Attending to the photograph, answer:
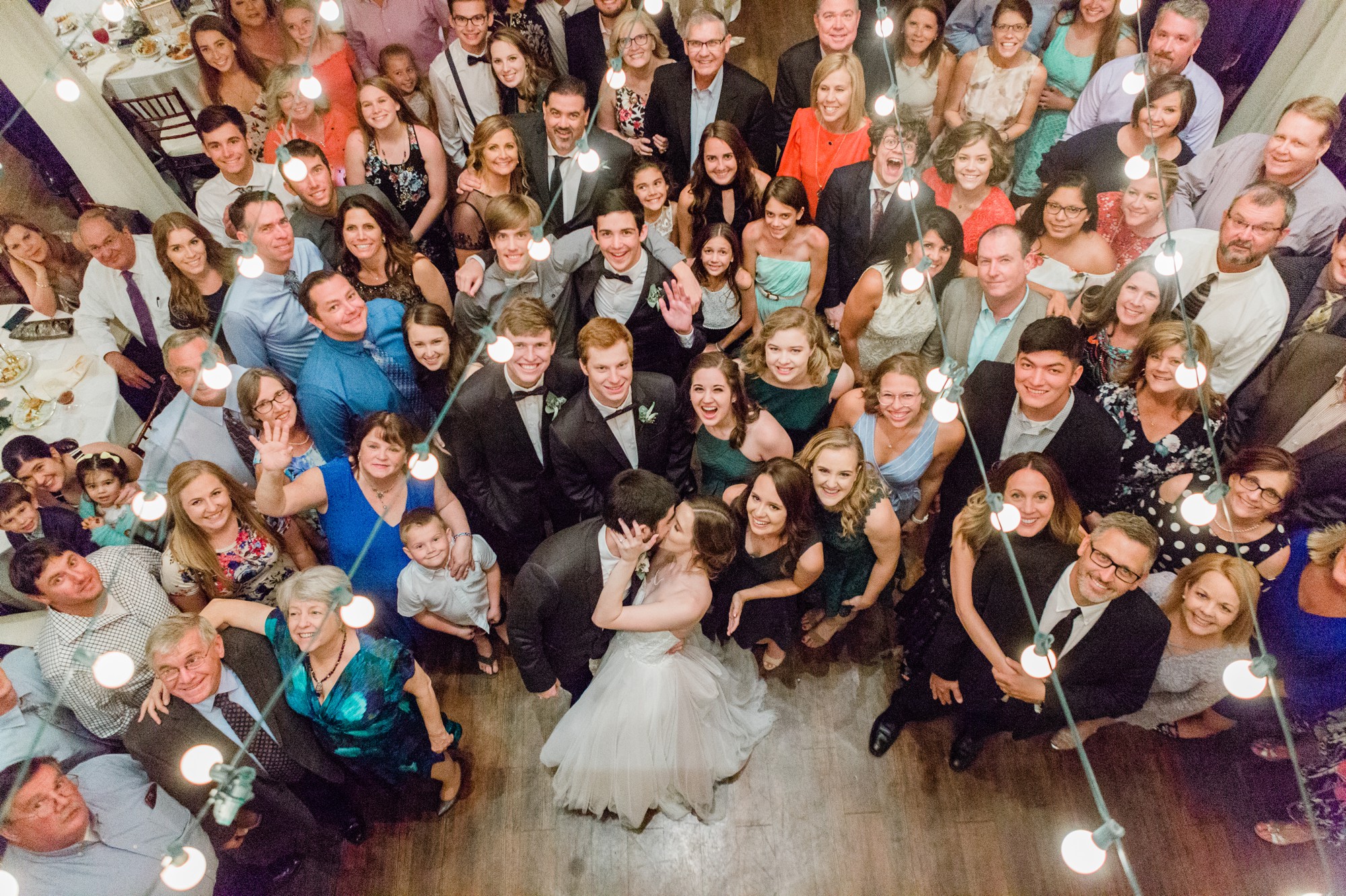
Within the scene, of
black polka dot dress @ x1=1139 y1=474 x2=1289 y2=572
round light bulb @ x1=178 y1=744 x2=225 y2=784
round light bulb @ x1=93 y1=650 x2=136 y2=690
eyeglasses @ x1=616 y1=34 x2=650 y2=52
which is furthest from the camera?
eyeglasses @ x1=616 y1=34 x2=650 y2=52

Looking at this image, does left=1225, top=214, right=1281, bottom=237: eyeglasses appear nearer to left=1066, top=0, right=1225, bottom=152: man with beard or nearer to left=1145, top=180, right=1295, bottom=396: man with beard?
left=1145, top=180, right=1295, bottom=396: man with beard

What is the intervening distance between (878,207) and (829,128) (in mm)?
499

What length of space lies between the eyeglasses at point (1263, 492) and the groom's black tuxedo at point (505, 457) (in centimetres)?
214

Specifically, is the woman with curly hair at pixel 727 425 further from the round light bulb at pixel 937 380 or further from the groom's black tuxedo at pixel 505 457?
the round light bulb at pixel 937 380

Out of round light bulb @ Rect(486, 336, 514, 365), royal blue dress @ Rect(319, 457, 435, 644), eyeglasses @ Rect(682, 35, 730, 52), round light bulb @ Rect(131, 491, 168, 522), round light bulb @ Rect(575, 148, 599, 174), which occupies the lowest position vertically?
royal blue dress @ Rect(319, 457, 435, 644)

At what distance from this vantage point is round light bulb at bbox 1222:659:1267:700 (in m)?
1.92

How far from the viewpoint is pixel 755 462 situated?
295 cm

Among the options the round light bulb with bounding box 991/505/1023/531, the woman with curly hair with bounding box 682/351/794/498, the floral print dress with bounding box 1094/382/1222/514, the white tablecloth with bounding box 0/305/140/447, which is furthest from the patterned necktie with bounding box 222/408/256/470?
the floral print dress with bounding box 1094/382/1222/514

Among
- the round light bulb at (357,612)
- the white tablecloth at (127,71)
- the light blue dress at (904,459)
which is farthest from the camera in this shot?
the white tablecloth at (127,71)

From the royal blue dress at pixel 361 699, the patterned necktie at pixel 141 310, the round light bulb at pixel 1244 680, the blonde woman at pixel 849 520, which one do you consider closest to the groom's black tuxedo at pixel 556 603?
the royal blue dress at pixel 361 699

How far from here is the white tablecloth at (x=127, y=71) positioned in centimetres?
423

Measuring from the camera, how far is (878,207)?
344 centimetres

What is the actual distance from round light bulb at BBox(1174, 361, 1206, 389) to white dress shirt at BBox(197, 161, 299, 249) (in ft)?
11.4

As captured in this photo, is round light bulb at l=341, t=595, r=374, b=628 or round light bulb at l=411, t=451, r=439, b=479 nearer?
round light bulb at l=341, t=595, r=374, b=628
